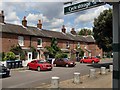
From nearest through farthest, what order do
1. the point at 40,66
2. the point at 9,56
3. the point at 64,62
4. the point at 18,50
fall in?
1. the point at 40,66
2. the point at 9,56
3. the point at 64,62
4. the point at 18,50

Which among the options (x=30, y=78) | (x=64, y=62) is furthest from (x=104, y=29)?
(x=30, y=78)

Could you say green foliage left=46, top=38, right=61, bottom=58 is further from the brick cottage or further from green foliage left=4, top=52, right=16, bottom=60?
green foliage left=4, top=52, right=16, bottom=60

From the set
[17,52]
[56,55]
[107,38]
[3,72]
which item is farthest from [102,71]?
[56,55]

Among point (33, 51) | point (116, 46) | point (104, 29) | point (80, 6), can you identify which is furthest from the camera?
point (33, 51)

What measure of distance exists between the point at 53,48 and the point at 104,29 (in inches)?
610

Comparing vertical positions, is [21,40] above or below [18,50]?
above

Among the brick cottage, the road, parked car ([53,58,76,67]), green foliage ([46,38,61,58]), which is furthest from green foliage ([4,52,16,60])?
green foliage ([46,38,61,58])

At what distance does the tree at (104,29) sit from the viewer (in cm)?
3377

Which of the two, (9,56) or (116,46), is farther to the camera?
(9,56)

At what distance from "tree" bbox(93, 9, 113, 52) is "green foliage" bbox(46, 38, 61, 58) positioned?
11964 millimetres

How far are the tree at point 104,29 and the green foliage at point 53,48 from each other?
11964 mm

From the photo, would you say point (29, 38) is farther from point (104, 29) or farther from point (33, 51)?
point (104, 29)

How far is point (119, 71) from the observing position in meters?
5.57

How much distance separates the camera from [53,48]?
47406 millimetres
